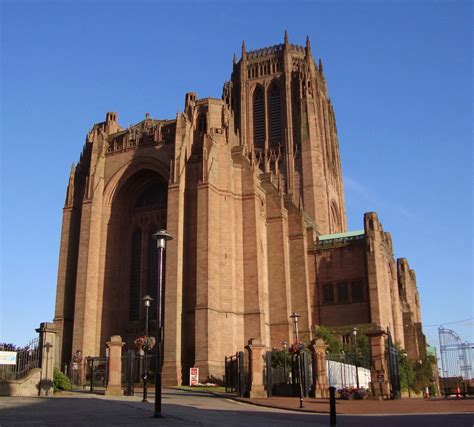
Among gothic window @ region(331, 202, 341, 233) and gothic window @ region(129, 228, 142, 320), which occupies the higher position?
gothic window @ region(331, 202, 341, 233)

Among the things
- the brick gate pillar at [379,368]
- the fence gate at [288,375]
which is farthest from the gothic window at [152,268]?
the brick gate pillar at [379,368]

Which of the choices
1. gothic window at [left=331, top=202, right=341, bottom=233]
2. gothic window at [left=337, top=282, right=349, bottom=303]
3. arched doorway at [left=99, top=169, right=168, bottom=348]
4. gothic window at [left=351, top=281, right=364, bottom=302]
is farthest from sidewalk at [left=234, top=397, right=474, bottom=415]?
gothic window at [left=331, top=202, right=341, bottom=233]

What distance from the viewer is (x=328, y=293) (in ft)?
168

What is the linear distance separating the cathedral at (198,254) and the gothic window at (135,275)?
0.28ft

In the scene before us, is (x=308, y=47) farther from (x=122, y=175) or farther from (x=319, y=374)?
(x=319, y=374)

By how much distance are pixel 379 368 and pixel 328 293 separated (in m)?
26.0

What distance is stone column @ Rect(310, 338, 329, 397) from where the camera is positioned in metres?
26.3

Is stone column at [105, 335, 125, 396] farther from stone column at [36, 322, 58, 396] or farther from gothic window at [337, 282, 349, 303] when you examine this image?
gothic window at [337, 282, 349, 303]

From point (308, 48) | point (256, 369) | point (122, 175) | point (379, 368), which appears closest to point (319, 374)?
point (379, 368)

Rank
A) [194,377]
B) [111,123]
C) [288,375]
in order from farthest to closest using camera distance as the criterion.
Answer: [111,123] < [194,377] < [288,375]

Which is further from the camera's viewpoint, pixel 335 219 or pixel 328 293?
pixel 335 219

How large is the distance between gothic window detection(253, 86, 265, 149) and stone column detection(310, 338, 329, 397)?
49.8 m

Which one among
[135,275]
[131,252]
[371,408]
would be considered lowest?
[371,408]

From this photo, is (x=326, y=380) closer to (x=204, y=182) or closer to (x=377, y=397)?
(x=377, y=397)
